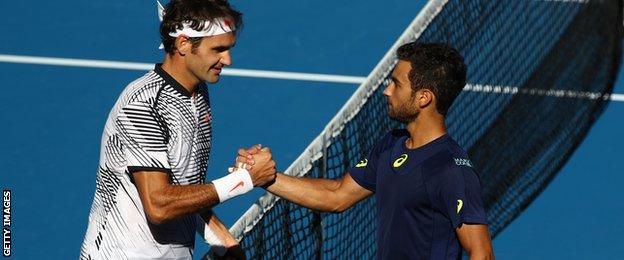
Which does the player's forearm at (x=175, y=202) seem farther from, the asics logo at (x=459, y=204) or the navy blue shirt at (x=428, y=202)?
the asics logo at (x=459, y=204)

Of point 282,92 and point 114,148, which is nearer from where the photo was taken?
point 114,148

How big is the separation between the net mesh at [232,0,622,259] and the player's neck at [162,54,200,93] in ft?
5.76

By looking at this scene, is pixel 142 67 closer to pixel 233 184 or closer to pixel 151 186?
→ pixel 233 184

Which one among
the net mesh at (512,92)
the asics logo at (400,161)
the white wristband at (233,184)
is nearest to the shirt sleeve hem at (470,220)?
the asics logo at (400,161)

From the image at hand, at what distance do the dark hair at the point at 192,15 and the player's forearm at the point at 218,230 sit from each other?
85cm

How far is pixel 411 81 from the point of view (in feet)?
20.2

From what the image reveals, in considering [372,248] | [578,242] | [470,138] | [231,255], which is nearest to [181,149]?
[231,255]

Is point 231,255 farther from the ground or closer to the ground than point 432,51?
closer to the ground

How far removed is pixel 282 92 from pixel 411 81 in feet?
17.2

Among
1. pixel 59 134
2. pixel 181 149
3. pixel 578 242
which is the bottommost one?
pixel 578 242

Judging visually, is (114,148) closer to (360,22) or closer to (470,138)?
(470,138)

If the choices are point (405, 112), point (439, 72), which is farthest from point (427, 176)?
point (439, 72)

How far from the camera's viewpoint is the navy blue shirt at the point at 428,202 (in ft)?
19.4

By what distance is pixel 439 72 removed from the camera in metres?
6.12
